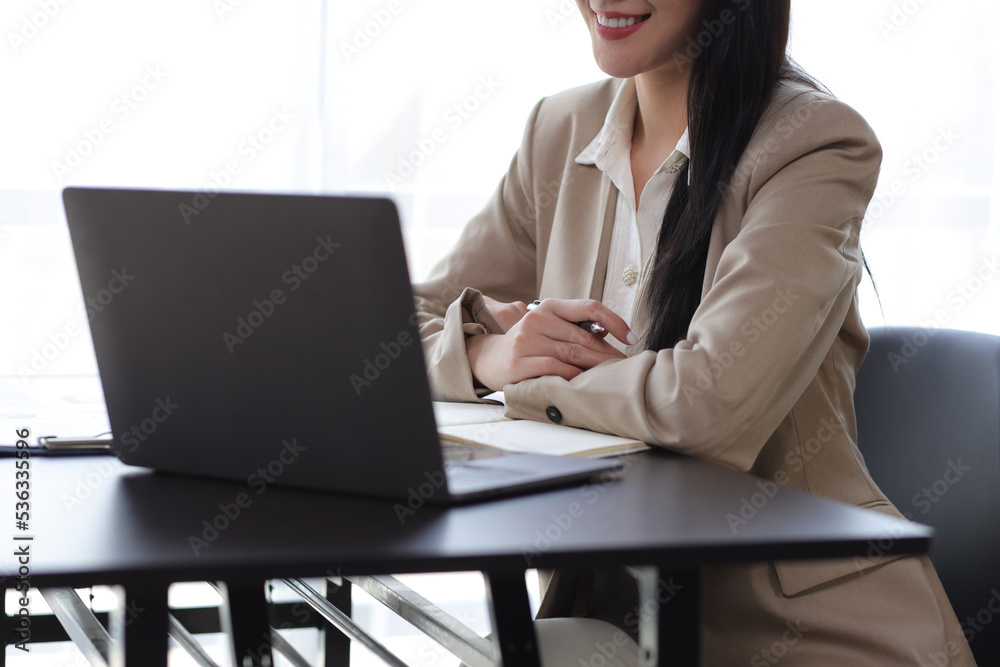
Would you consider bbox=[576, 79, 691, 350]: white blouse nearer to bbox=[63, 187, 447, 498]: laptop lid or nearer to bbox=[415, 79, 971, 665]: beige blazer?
bbox=[415, 79, 971, 665]: beige blazer

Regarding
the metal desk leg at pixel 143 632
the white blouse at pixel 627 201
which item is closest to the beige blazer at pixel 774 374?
the white blouse at pixel 627 201

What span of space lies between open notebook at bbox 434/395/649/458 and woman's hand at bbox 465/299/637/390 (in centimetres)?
5

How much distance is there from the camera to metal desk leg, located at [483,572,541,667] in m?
0.62

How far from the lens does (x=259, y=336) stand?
2.04 ft

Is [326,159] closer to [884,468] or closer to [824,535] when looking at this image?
[884,468]

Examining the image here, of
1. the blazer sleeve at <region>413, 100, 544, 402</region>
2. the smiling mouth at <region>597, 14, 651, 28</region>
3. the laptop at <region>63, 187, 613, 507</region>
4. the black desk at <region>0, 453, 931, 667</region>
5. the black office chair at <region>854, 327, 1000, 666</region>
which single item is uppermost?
the smiling mouth at <region>597, 14, 651, 28</region>

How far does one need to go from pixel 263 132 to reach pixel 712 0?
136cm

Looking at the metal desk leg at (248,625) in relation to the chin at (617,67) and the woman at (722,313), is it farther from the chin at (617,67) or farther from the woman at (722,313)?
the chin at (617,67)

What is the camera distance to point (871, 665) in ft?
2.90

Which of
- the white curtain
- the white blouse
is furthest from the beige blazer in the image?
the white curtain

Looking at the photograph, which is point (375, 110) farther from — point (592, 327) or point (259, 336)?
point (259, 336)

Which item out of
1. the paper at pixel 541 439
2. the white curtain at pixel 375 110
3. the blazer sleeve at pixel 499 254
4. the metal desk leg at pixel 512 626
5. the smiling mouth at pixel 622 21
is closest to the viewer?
the metal desk leg at pixel 512 626

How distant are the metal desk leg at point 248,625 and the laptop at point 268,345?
0.24m

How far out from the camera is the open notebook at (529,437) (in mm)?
774
